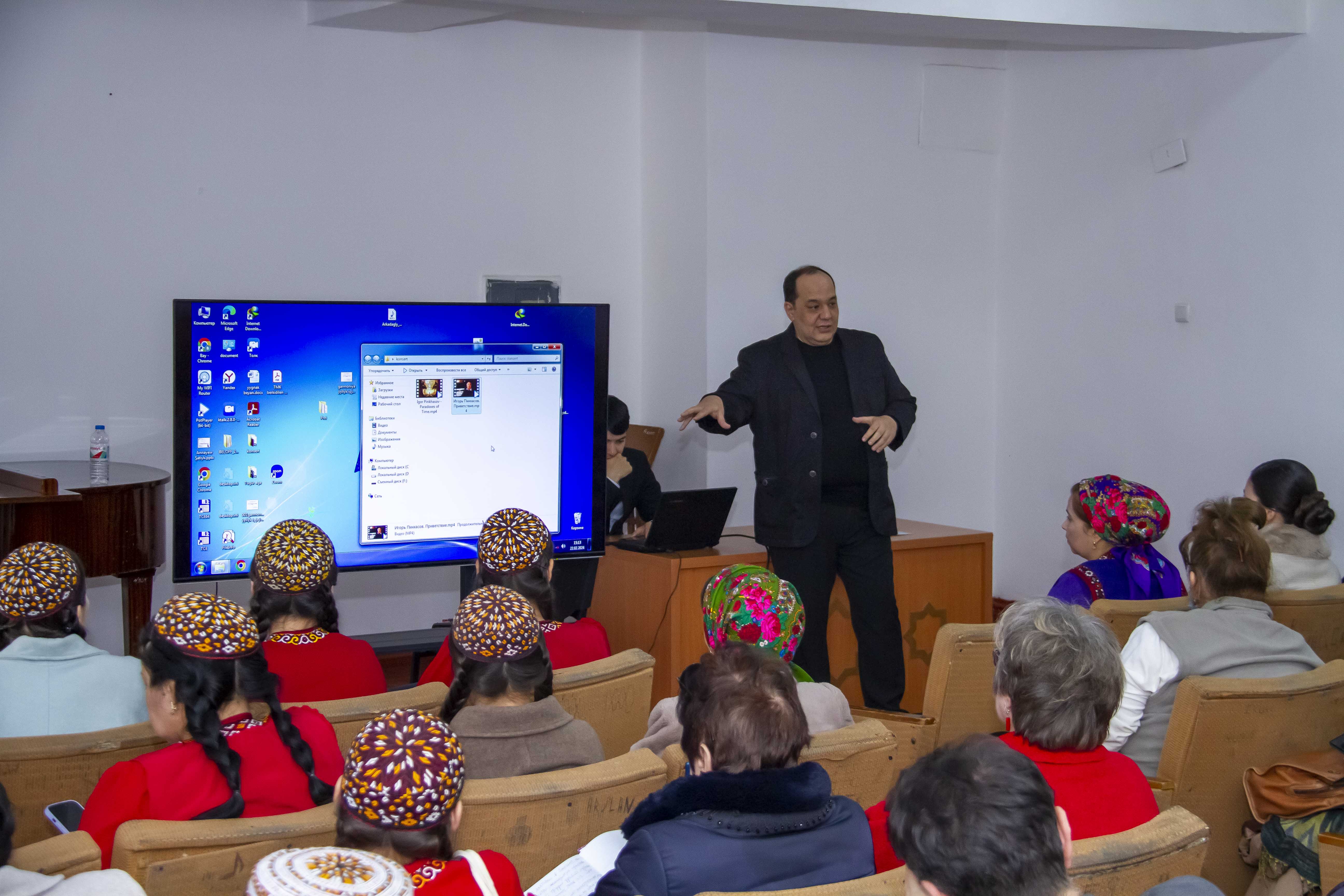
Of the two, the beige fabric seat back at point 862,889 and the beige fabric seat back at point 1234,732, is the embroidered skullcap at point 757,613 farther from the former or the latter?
the beige fabric seat back at point 862,889

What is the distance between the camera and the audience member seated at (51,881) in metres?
1.23

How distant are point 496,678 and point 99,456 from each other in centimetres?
312

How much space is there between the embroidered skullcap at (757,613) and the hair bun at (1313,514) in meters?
1.93

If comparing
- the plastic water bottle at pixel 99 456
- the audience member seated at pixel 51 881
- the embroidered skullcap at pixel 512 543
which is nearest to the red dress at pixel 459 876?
the audience member seated at pixel 51 881

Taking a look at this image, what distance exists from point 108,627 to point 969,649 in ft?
13.3

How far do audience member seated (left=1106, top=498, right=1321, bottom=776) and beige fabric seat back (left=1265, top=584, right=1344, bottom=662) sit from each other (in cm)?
42

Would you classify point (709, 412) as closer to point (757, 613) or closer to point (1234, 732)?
point (757, 613)

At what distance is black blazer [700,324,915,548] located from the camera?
402cm

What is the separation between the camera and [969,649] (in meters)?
2.61

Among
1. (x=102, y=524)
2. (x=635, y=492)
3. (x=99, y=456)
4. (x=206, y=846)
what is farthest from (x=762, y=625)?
(x=99, y=456)

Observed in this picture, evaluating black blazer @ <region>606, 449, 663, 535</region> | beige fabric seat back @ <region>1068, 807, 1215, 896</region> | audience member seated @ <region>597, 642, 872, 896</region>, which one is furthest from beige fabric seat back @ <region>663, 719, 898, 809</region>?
black blazer @ <region>606, 449, 663, 535</region>

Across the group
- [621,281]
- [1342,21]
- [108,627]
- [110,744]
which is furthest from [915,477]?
[110,744]

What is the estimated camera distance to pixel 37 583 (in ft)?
7.54

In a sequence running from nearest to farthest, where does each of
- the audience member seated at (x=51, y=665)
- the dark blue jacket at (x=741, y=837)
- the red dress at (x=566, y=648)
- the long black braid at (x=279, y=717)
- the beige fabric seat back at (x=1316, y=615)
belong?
the dark blue jacket at (x=741, y=837) < the long black braid at (x=279, y=717) < the audience member seated at (x=51, y=665) < the red dress at (x=566, y=648) < the beige fabric seat back at (x=1316, y=615)
